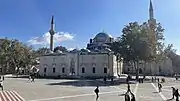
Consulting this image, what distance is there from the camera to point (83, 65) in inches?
2936

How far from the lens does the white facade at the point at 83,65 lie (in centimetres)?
7294

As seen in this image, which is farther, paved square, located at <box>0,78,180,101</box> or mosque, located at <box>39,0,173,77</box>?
mosque, located at <box>39,0,173,77</box>

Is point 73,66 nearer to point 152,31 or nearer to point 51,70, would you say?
point 51,70

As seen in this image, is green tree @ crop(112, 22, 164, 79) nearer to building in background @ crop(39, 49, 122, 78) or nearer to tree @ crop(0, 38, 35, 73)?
building in background @ crop(39, 49, 122, 78)

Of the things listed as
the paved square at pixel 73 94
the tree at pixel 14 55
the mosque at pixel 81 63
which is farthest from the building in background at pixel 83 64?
the paved square at pixel 73 94

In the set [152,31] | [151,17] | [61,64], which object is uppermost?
[151,17]

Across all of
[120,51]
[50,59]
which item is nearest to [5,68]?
[50,59]

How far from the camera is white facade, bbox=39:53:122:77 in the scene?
239ft

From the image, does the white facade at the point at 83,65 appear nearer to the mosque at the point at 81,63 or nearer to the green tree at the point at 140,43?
the mosque at the point at 81,63

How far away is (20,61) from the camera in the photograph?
85.0 m

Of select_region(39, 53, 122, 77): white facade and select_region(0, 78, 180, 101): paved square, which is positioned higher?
select_region(39, 53, 122, 77): white facade

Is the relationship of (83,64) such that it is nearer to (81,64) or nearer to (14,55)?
(81,64)

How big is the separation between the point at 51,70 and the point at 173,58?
177ft

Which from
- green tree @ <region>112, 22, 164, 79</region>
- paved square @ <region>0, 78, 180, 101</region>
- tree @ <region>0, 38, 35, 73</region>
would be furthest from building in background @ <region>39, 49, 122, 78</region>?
paved square @ <region>0, 78, 180, 101</region>
